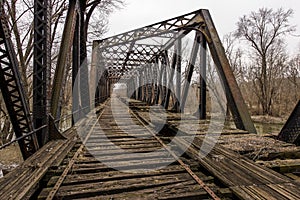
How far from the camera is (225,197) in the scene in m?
2.26

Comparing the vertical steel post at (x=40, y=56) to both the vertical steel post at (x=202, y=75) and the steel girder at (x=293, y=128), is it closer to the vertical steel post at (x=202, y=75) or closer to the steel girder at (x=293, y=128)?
the steel girder at (x=293, y=128)

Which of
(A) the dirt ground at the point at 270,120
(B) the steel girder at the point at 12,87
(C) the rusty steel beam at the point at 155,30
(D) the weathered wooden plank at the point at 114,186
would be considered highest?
(C) the rusty steel beam at the point at 155,30

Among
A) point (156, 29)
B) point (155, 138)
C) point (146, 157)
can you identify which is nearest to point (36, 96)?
point (146, 157)

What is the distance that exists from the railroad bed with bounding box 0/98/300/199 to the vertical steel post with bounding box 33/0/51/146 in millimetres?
785

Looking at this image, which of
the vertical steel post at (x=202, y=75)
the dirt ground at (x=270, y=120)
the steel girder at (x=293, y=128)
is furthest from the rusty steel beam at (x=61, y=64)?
the dirt ground at (x=270, y=120)

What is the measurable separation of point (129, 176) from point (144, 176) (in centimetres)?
19

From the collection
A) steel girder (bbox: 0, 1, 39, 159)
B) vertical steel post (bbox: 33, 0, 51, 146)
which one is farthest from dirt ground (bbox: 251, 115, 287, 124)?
steel girder (bbox: 0, 1, 39, 159)

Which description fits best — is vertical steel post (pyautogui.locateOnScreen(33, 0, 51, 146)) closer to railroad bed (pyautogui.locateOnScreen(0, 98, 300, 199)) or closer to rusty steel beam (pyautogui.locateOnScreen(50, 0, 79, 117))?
rusty steel beam (pyautogui.locateOnScreen(50, 0, 79, 117))

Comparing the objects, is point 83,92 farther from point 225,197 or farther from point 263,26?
point 263,26

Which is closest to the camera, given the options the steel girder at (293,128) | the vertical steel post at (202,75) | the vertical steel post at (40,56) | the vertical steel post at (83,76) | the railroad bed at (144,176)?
the railroad bed at (144,176)

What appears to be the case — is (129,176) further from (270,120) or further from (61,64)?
(270,120)

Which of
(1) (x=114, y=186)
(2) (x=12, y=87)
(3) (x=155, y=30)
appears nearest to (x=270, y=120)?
(3) (x=155, y=30)

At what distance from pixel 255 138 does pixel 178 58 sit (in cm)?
607

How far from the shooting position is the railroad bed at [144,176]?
2307 millimetres
